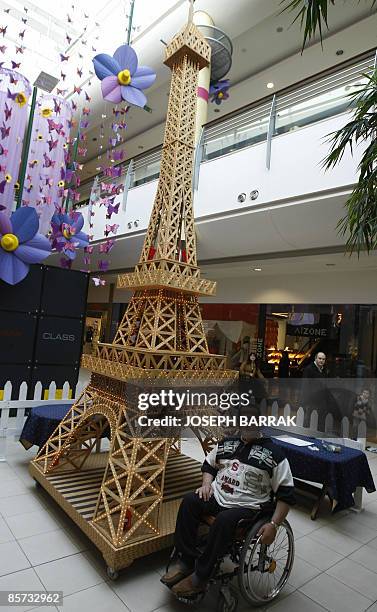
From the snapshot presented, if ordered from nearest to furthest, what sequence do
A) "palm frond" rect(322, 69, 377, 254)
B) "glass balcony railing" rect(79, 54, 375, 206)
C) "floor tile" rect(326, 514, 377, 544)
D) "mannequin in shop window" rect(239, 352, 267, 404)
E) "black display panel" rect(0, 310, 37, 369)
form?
"palm frond" rect(322, 69, 377, 254) → "floor tile" rect(326, 514, 377, 544) → "glass balcony railing" rect(79, 54, 375, 206) → "black display panel" rect(0, 310, 37, 369) → "mannequin in shop window" rect(239, 352, 267, 404)

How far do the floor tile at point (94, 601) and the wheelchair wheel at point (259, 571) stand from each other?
2.29 feet

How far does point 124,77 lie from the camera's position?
15.7 ft

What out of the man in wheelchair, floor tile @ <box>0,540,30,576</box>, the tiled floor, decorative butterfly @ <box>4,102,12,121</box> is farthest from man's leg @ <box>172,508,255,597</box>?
decorative butterfly @ <box>4,102,12,121</box>

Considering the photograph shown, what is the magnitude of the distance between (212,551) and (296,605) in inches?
30.9

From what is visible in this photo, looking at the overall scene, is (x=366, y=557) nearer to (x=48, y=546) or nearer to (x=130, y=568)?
(x=130, y=568)

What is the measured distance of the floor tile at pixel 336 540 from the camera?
3.25 meters

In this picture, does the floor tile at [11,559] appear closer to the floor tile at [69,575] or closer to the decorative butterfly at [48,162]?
the floor tile at [69,575]

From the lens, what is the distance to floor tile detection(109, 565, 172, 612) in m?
2.32

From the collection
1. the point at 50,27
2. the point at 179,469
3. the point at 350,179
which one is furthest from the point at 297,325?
the point at 50,27

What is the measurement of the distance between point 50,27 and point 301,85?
7164mm

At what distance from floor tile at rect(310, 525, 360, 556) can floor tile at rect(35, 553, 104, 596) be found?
1977 mm

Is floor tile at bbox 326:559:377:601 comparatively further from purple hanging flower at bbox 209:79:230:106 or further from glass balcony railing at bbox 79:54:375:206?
purple hanging flower at bbox 209:79:230:106

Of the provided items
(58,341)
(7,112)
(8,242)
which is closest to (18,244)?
(8,242)

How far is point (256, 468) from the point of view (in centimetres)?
243
